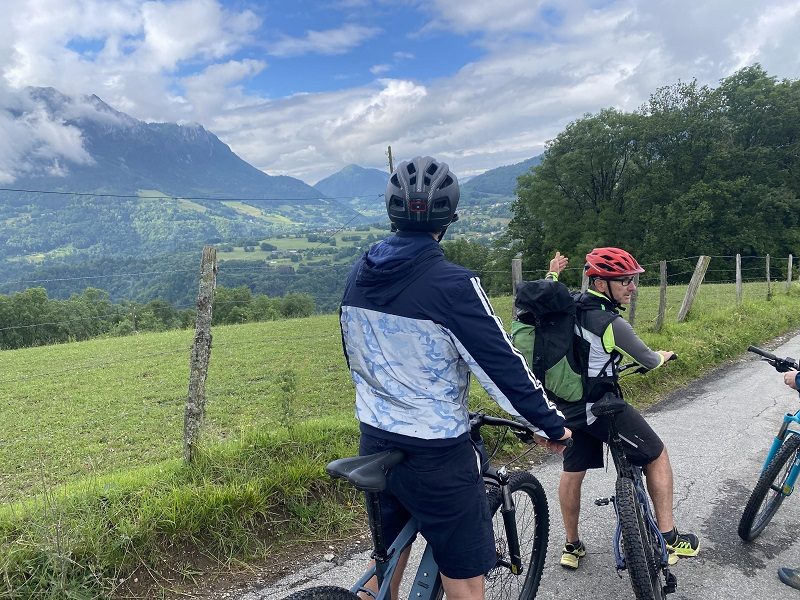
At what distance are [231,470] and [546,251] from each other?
159 ft

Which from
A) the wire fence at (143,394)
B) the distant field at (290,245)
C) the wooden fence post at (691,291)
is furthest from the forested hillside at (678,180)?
the wooden fence post at (691,291)

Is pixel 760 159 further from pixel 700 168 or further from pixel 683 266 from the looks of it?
pixel 683 266

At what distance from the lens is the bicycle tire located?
5.76 feet

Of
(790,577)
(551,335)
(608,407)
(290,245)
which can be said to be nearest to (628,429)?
(608,407)

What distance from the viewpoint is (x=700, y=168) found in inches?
1688

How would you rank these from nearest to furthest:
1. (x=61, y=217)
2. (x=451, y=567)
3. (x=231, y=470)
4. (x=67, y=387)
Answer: (x=451, y=567)
(x=231, y=470)
(x=67, y=387)
(x=61, y=217)

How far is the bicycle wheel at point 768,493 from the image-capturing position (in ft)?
11.5

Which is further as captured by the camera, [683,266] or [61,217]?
[61,217]

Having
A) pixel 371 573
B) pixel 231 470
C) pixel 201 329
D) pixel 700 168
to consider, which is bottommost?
pixel 231 470

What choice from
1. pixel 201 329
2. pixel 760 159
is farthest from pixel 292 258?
pixel 201 329

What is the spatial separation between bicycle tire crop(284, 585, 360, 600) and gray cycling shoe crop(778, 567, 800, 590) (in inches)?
112

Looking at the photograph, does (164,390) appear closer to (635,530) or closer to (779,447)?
(635,530)

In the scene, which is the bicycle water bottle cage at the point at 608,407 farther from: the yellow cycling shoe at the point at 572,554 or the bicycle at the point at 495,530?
the yellow cycling shoe at the point at 572,554

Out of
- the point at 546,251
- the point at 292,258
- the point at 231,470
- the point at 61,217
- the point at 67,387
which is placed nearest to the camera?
the point at 231,470
